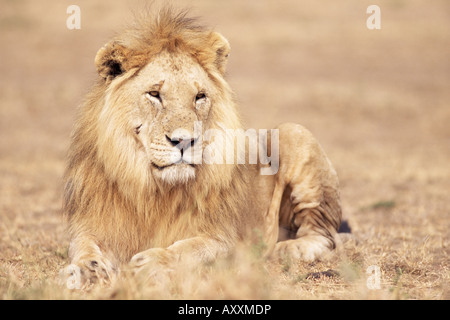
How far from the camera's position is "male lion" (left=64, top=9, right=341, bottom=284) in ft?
13.2

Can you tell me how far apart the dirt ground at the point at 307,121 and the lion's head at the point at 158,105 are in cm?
44

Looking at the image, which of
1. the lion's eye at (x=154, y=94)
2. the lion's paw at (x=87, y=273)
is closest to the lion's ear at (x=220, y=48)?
the lion's eye at (x=154, y=94)

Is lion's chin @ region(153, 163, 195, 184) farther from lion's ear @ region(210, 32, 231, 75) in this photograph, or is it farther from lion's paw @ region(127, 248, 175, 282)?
lion's ear @ region(210, 32, 231, 75)

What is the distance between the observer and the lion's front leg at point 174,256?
373 cm

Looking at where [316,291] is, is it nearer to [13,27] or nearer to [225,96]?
[225,96]

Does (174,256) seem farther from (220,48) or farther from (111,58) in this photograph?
(220,48)

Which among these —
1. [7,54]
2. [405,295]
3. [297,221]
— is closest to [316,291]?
[405,295]

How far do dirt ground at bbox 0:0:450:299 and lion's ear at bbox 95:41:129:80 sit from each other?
78 centimetres

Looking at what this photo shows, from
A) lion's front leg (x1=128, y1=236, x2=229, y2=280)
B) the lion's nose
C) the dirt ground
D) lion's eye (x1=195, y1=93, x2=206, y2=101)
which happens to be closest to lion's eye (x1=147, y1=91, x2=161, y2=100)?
lion's eye (x1=195, y1=93, x2=206, y2=101)

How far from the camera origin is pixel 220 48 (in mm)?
4664

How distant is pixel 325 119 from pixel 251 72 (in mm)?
5584

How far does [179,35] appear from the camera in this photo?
4504 millimetres

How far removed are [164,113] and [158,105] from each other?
0.09 meters

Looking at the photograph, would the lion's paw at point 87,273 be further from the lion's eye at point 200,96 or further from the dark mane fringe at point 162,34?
the dark mane fringe at point 162,34
